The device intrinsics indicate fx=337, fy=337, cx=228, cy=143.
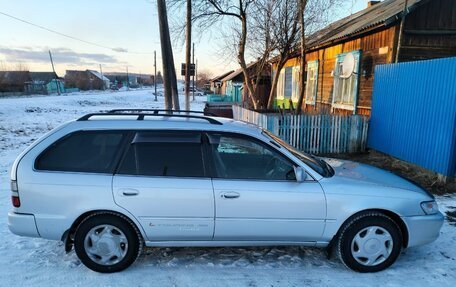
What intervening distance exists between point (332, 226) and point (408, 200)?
0.79 m

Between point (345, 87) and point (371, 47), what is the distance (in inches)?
77.6

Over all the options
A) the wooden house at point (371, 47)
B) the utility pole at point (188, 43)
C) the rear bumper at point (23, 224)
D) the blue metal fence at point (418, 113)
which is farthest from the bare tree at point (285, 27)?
the rear bumper at point (23, 224)

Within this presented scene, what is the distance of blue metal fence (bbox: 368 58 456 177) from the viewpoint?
5.95m

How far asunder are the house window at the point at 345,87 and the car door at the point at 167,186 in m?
8.74

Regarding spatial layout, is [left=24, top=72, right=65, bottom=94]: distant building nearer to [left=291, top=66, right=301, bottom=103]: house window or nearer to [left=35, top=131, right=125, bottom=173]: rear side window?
[left=291, top=66, right=301, bottom=103]: house window

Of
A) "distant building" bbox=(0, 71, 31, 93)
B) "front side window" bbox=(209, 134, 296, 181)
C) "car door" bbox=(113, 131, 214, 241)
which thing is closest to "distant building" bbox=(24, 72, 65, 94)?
"distant building" bbox=(0, 71, 31, 93)

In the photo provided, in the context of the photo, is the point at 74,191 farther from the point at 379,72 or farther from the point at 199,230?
the point at 379,72

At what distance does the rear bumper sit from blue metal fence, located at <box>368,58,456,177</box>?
637 cm

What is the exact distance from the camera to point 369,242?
3309 millimetres

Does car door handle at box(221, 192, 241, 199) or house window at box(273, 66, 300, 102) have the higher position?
house window at box(273, 66, 300, 102)

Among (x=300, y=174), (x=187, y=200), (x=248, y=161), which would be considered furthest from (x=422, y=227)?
(x=187, y=200)

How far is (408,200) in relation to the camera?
3299mm

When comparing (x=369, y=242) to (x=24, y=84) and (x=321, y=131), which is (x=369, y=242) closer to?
(x=321, y=131)

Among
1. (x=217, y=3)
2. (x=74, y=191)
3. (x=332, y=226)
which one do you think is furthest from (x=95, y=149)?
(x=217, y=3)
